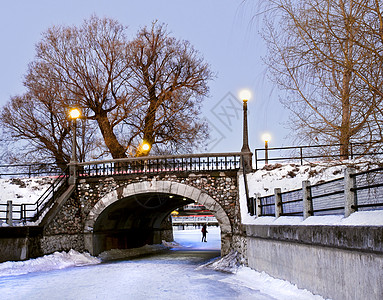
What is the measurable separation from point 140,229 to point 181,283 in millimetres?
14866

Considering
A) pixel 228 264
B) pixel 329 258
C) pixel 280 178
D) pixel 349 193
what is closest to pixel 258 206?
pixel 228 264

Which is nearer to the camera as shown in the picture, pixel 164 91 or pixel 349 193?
pixel 349 193

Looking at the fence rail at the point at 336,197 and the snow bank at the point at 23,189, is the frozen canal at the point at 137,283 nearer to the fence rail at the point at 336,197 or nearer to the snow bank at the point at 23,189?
the fence rail at the point at 336,197

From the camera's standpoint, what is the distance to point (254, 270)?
14562 millimetres

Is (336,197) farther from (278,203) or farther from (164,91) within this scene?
(164,91)

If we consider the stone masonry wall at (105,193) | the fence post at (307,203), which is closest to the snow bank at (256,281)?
the stone masonry wall at (105,193)

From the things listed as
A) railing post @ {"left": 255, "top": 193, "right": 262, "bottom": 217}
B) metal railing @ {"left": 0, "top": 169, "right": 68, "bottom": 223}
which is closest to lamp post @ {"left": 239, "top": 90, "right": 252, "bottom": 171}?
railing post @ {"left": 255, "top": 193, "right": 262, "bottom": 217}

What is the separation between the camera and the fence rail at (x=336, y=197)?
26.4 ft

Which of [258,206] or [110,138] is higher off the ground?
[110,138]

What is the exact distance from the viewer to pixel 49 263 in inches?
712

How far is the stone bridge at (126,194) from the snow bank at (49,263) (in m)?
0.44

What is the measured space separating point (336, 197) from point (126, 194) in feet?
42.3

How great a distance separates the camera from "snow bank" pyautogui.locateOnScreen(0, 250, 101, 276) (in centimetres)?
1659

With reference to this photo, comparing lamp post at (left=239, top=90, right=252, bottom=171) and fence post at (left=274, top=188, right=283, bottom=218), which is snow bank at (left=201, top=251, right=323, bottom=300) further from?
lamp post at (left=239, top=90, right=252, bottom=171)
